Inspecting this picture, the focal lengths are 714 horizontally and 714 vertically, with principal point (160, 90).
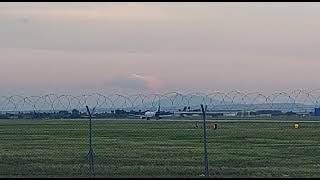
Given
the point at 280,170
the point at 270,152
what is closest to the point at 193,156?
the point at 270,152

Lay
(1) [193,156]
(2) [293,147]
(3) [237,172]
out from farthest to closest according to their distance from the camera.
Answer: (2) [293,147]
(1) [193,156]
(3) [237,172]

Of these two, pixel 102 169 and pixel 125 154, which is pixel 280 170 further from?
pixel 125 154

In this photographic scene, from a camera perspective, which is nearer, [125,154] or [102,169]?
[102,169]

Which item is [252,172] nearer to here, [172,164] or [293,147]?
[172,164]

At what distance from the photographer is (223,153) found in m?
32.0

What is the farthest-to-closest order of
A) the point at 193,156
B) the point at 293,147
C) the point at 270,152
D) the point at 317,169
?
the point at 293,147 → the point at 270,152 → the point at 193,156 → the point at 317,169

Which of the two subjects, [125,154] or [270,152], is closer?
[125,154]

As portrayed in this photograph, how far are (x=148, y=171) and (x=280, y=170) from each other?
14.4 ft

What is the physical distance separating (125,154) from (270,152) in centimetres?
701

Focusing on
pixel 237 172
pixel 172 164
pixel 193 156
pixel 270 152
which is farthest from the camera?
pixel 270 152

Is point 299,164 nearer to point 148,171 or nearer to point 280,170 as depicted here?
point 280,170

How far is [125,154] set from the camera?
3083 cm

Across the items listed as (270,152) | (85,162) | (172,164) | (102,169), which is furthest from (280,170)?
(270,152)

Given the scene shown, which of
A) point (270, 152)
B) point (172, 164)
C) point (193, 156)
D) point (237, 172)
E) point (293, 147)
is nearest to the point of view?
point (237, 172)
